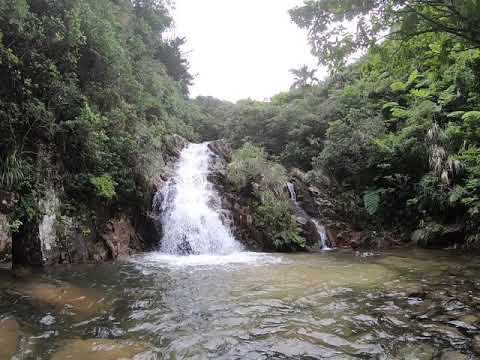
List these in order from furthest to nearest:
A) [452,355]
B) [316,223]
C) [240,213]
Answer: [316,223] < [240,213] < [452,355]

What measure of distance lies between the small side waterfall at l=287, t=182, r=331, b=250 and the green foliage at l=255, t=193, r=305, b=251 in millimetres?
937

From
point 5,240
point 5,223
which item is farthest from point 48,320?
point 5,240

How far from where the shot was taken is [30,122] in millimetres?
8383

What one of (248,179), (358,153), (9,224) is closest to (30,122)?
(9,224)

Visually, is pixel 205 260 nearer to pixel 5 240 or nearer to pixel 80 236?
pixel 80 236

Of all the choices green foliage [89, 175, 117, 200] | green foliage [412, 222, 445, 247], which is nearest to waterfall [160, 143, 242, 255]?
green foliage [89, 175, 117, 200]

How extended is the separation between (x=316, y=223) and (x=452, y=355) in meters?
9.87

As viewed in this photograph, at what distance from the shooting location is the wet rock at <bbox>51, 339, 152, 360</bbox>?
370cm

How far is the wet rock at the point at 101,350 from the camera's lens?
146 inches

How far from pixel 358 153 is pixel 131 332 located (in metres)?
11.9

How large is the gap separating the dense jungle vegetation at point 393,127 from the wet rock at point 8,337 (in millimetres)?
5168

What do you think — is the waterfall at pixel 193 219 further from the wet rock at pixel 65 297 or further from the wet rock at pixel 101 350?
the wet rock at pixel 101 350

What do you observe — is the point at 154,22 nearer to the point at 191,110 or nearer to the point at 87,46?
the point at 191,110

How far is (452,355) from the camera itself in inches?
139
